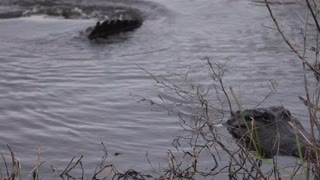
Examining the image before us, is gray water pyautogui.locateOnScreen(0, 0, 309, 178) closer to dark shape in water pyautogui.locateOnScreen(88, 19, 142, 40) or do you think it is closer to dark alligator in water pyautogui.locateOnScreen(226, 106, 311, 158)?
dark shape in water pyautogui.locateOnScreen(88, 19, 142, 40)

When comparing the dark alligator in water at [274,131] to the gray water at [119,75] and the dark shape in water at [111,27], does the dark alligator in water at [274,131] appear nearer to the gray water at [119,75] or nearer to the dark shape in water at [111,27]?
the gray water at [119,75]

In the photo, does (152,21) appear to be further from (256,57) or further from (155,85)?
(155,85)

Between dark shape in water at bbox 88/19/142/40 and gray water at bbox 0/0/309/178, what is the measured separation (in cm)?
20

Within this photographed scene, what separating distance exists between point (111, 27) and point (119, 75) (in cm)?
243

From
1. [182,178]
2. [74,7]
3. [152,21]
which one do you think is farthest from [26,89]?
[74,7]

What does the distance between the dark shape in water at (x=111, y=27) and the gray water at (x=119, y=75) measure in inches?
8.0

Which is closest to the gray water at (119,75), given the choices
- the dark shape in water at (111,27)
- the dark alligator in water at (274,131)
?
the dark shape in water at (111,27)

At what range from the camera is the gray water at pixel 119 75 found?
15.8 feet

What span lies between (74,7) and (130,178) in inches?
297

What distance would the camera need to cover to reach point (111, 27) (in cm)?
905

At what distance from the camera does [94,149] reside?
4660 millimetres

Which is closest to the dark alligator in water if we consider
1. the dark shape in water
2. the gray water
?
the gray water

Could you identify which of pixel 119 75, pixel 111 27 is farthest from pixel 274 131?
pixel 111 27

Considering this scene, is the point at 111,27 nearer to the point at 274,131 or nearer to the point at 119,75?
the point at 119,75
